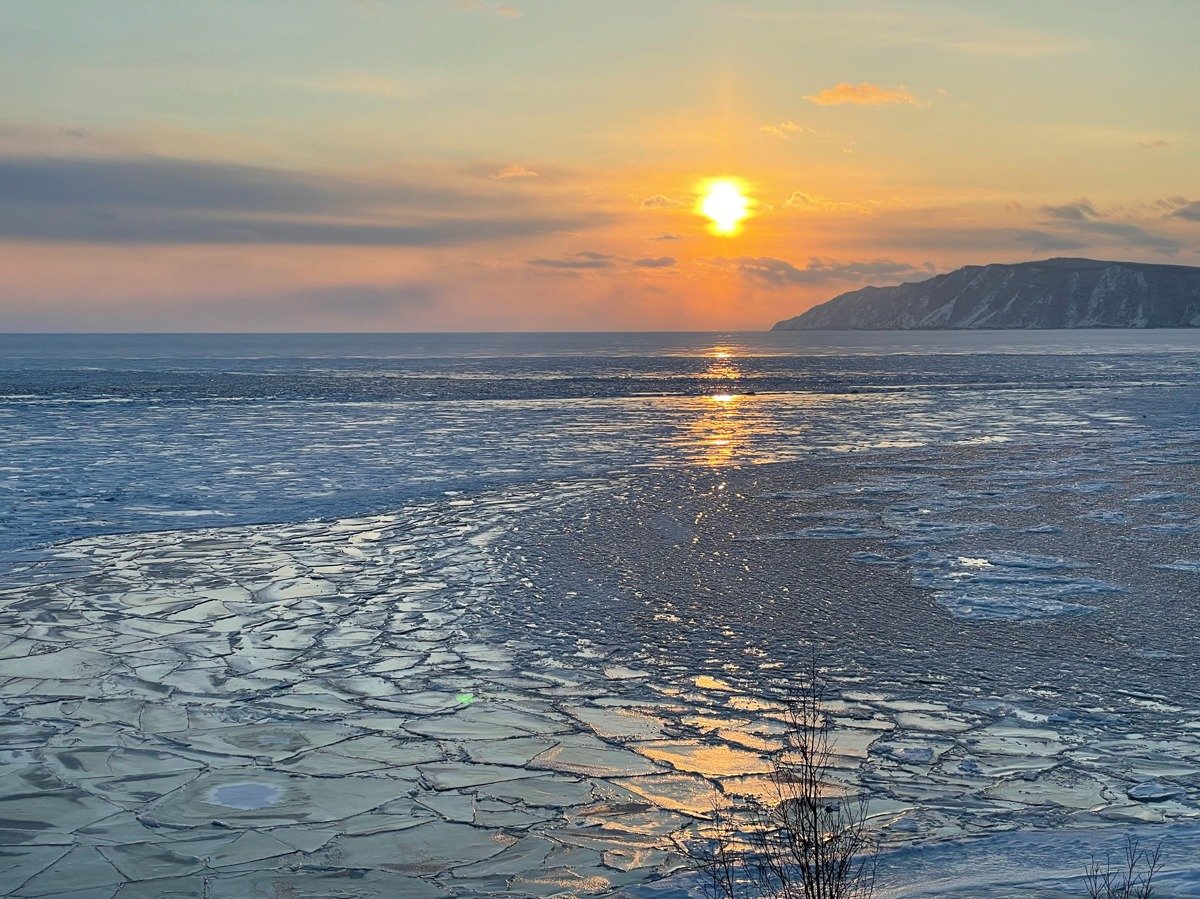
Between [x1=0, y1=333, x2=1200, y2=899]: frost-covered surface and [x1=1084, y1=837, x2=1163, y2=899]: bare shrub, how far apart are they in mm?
103

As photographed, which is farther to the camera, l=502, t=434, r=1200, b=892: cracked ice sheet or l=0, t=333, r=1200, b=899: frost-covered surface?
l=502, t=434, r=1200, b=892: cracked ice sheet

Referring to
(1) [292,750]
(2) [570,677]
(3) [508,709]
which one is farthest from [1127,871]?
(1) [292,750]

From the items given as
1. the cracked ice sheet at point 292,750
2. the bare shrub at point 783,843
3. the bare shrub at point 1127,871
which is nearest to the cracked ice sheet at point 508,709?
the cracked ice sheet at point 292,750

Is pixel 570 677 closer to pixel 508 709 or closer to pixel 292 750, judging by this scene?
pixel 508 709

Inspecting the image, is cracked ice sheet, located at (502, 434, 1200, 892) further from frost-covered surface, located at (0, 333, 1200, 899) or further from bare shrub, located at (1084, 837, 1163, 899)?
bare shrub, located at (1084, 837, 1163, 899)

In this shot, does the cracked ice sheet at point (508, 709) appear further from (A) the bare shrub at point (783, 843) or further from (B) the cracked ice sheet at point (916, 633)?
(A) the bare shrub at point (783, 843)

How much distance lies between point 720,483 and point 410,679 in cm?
1012

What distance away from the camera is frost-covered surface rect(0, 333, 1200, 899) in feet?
16.1

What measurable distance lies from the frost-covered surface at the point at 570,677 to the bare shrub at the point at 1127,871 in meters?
0.10

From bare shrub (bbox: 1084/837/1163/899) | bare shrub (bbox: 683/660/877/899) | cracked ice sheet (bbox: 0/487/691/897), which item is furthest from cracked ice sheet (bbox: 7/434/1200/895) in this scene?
bare shrub (bbox: 1084/837/1163/899)

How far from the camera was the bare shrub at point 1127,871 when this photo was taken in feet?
13.3

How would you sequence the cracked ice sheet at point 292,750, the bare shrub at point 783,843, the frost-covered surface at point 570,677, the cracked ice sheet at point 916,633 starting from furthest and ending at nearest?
the cracked ice sheet at point 916,633, the frost-covered surface at point 570,677, the cracked ice sheet at point 292,750, the bare shrub at point 783,843

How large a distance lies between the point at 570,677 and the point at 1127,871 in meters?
3.83

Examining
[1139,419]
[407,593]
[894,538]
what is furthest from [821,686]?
[1139,419]
